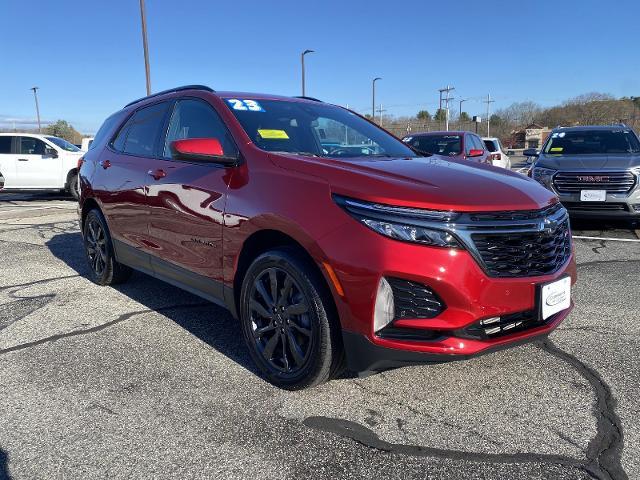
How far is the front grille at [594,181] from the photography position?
24.9 feet

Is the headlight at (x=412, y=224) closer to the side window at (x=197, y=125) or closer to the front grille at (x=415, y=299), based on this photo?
the front grille at (x=415, y=299)

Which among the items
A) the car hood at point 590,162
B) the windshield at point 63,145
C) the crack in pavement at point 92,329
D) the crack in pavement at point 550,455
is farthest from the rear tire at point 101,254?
the windshield at point 63,145

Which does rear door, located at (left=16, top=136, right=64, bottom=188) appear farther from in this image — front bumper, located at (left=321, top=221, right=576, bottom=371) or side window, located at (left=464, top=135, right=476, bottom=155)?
front bumper, located at (left=321, top=221, right=576, bottom=371)

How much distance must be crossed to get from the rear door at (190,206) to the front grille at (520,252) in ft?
5.12

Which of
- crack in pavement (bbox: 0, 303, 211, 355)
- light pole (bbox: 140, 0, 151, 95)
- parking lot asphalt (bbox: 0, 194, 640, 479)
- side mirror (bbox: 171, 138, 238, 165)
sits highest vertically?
light pole (bbox: 140, 0, 151, 95)

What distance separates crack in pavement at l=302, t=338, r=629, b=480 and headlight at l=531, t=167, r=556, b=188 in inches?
230

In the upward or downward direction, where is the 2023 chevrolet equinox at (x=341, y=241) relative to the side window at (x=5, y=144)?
downward

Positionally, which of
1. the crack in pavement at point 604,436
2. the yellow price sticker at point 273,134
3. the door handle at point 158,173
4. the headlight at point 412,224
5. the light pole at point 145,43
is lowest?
the crack in pavement at point 604,436

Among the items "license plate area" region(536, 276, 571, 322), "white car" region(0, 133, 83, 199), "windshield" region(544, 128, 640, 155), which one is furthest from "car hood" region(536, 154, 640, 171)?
"white car" region(0, 133, 83, 199)

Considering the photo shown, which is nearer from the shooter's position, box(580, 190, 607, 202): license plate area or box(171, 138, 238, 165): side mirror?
box(171, 138, 238, 165): side mirror

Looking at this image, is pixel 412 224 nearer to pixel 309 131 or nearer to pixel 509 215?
pixel 509 215

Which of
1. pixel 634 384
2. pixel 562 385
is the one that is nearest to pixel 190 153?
pixel 562 385

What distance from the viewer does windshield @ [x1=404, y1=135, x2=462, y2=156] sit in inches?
428

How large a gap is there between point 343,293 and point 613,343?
220cm
